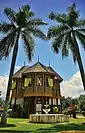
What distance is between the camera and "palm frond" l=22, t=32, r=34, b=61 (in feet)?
86.6

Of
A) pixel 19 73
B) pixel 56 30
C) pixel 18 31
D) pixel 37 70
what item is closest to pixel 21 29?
pixel 18 31

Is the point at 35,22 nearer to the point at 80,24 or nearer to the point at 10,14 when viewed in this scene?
the point at 10,14

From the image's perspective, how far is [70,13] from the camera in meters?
27.8

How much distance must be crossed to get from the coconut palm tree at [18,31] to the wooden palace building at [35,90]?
48.0ft

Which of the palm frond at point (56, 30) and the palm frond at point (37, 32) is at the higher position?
the palm frond at point (56, 30)

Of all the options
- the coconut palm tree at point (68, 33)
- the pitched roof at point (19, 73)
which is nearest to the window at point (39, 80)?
the pitched roof at point (19, 73)

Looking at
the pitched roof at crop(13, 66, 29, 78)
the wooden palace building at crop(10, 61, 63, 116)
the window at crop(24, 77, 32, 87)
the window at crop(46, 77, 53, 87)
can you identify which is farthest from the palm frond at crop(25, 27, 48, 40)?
the pitched roof at crop(13, 66, 29, 78)

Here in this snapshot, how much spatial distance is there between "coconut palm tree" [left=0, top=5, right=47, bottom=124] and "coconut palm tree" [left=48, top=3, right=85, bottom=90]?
2.04 metres

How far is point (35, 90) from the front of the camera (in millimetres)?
40625

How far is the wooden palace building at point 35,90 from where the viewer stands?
1594 inches

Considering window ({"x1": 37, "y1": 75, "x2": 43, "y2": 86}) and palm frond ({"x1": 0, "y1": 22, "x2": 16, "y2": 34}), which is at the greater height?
palm frond ({"x1": 0, "y1": 22, "x2": 16, "y2": 34})

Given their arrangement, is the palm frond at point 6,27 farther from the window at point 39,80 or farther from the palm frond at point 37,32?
the window at point 39,80

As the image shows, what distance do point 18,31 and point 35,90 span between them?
650 inches

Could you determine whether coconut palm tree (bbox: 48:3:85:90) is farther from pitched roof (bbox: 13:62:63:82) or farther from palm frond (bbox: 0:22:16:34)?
pitched roof (bbox: 13:62:63:82)
